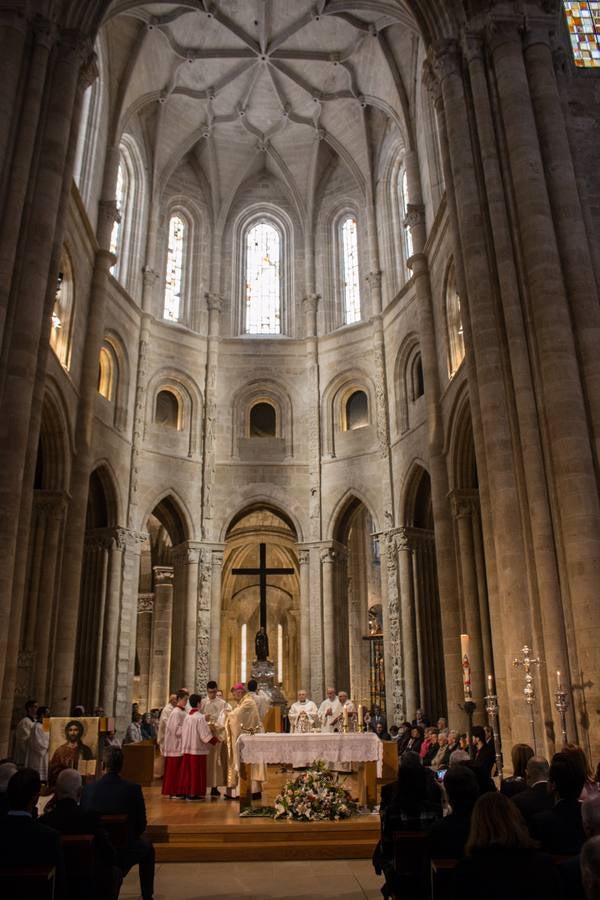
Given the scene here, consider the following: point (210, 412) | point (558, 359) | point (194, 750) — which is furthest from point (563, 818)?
point (210, 412)

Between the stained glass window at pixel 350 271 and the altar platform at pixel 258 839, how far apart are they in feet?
63.3

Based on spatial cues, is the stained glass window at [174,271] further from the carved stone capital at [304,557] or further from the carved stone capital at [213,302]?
the carved stone capital at [304,557]

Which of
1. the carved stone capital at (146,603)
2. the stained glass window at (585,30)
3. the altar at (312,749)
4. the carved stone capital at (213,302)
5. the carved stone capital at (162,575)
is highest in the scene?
the stained glass window at (585,30)

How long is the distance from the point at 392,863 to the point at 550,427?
343 inches

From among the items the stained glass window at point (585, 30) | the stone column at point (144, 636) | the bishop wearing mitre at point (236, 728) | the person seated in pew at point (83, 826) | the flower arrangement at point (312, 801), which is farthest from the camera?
the stone column at point (144, 636)

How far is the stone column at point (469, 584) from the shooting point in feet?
56.7

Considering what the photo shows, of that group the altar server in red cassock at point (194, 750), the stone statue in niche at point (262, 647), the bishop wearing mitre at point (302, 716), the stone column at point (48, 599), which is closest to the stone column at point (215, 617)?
the stone statue in niche at point (262, 647)

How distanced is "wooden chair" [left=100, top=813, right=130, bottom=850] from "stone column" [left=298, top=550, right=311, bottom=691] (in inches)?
681

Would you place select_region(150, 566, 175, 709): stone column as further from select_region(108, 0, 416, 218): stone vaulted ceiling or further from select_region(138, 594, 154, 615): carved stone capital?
select_region(108, 0, 416, 218): stone vaulted ceiling

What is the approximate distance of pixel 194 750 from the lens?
502 inches

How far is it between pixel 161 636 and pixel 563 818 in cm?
2470

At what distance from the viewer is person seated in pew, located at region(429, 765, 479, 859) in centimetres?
421

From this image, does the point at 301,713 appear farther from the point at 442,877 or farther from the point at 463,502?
the point at 442,877

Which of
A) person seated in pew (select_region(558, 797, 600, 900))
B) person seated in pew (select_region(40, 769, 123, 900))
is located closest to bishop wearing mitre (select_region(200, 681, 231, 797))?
person seated in pew (select_region(40, 769, 123, 900))
